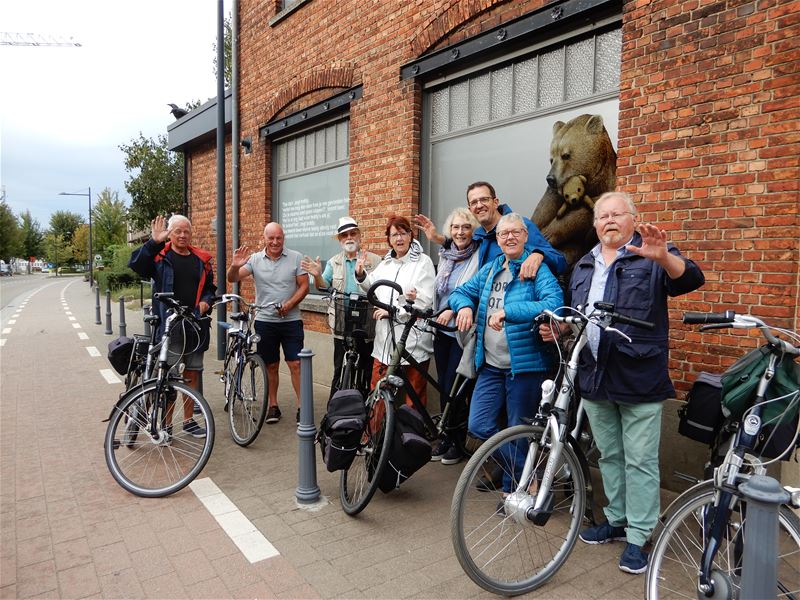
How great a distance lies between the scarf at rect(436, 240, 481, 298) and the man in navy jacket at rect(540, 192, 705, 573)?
4.48ft

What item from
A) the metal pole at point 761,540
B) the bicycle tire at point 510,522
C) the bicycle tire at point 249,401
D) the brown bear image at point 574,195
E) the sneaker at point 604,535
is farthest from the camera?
the bicycle tire at point 249,401

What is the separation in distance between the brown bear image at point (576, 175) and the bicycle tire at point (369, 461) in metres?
2.44

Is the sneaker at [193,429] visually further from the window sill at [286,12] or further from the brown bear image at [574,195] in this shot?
the window sill at [286,12]

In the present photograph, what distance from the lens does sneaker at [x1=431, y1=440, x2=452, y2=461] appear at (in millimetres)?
4824

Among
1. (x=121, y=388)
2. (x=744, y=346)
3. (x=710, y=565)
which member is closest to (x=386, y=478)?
(x=710, y=565)

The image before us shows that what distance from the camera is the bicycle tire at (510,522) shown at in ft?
8.95

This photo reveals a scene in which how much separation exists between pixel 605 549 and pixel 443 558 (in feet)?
3.19

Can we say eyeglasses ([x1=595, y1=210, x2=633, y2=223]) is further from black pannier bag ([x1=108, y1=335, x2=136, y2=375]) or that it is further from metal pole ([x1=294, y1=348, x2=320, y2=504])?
black pannier bag ([x1=108, y1=335, x2=136, y2=375])

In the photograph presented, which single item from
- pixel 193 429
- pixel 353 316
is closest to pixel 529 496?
pixel 353 316

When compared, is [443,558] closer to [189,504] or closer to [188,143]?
[189,504]

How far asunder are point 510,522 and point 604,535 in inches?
29.3

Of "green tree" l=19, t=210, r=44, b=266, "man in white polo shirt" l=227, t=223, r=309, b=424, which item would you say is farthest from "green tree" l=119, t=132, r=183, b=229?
"green tree" l=19, t=210, r=44, b=266

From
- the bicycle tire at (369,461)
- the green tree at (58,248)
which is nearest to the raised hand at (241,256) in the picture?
the bicycle tire at (369,461)

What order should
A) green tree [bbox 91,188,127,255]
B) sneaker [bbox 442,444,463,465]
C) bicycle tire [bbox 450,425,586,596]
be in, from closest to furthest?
bicycle tire [bbox 450,425,586,596], sneaker [bbox 442,444,463,465], green tree [bbox 91,188,127,255]
